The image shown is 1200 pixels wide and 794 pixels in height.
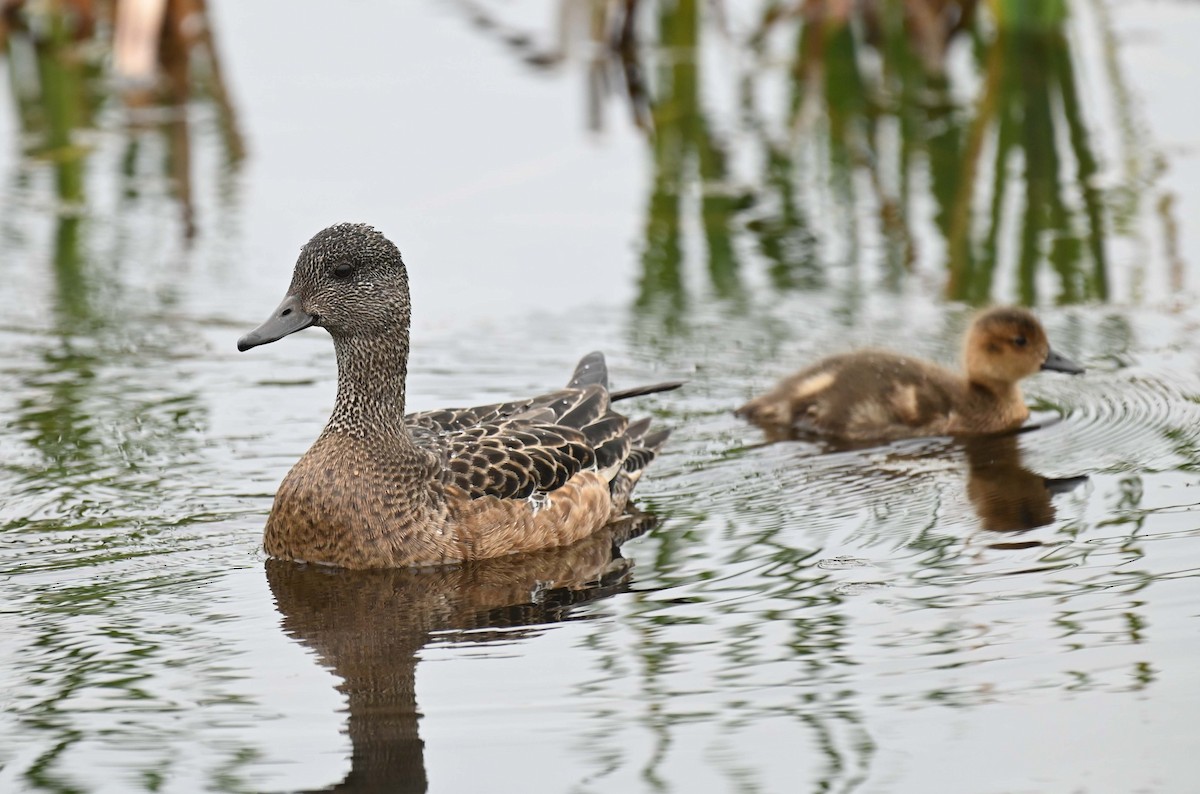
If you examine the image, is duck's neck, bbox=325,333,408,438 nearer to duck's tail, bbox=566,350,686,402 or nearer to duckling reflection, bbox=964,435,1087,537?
duck's tail, bbox=566,350,686,402

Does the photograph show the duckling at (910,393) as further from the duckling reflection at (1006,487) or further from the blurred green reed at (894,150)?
the blurred green reed at (894,150)

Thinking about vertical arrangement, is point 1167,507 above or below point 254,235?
below

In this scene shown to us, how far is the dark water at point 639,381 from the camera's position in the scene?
518 cm

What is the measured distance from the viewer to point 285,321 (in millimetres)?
6703

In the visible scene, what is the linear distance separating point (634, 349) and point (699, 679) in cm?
365

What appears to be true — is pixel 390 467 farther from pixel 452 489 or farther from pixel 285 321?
pixel 285 321

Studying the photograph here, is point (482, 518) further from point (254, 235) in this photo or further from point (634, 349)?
point (254, 235)

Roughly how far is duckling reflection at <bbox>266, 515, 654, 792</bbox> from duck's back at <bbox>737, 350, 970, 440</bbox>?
3.83 ft

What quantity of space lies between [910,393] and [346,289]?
8.70 feet

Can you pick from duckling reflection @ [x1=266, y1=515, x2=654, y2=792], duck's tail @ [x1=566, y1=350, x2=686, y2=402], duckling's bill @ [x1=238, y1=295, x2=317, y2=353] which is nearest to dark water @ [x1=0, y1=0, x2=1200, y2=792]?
duckling reflection @ [x1=266, y1=515, x2=654, y2=792]

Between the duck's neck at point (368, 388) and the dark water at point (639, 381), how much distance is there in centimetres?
55

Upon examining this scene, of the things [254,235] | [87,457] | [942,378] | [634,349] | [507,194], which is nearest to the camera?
[87,457]

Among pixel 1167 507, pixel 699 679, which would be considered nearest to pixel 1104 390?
pixel 1167 507

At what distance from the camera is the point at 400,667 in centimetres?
564
